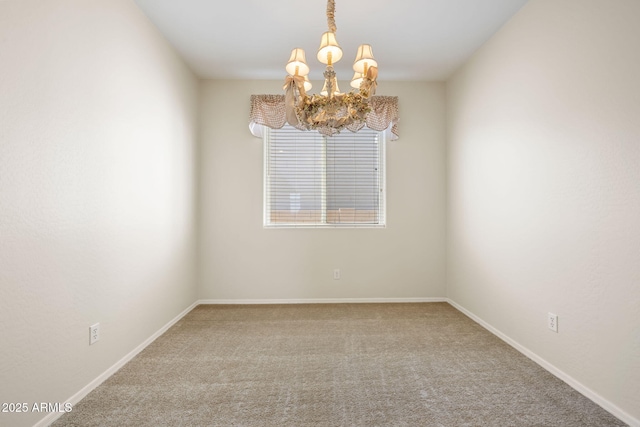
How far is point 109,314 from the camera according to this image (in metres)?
2.10

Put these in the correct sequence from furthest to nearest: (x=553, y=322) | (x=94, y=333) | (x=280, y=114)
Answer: (x=280, y=114)
(x=553, y=322)
(x=94, y=333)

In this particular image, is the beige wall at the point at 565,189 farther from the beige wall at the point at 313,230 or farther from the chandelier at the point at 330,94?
the chandelier at the point at 330,94

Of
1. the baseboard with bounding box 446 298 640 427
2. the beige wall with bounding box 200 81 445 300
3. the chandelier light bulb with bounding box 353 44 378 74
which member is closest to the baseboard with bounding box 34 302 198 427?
the beige wall with bounding box 200 81 445 300

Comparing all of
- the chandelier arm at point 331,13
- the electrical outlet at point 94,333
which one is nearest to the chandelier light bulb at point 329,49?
the chandelier arm at point 331,13

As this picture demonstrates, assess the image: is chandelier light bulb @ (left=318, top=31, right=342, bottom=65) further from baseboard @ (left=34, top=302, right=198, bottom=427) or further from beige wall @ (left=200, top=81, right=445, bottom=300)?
baseboard @ (left=34, top=302, right=198, bottom=427)

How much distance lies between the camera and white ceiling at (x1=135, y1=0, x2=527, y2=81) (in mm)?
2441

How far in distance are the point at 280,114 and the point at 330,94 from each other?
77.3 inches

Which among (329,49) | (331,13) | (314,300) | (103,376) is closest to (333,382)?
(103,376)

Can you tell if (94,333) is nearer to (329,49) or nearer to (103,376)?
(103,376)

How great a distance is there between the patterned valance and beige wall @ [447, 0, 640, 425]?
922 mm

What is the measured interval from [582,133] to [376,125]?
2.10 metres

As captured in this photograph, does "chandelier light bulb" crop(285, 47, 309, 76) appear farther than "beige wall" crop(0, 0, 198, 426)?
Yes

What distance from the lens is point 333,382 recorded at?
2006 millimetres

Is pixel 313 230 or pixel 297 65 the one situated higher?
pixel 297 65
